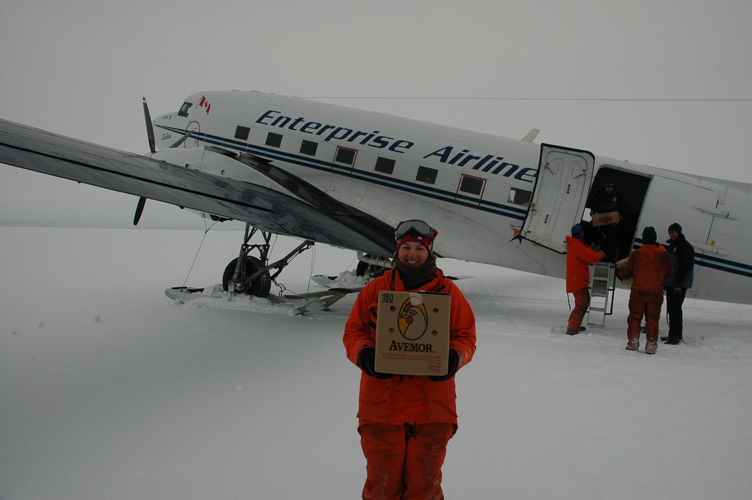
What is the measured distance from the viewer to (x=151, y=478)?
3.12 metres

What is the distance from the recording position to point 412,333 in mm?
2271

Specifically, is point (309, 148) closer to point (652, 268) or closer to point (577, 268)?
point (577, 268)

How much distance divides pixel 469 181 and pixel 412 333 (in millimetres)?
7017

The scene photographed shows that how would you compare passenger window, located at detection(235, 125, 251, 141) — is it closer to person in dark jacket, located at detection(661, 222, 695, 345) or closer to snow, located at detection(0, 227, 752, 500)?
snow, located at detection(0, 227, 752, 500)

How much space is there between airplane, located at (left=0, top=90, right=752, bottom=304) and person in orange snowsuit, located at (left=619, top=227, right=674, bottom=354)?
1.66 m

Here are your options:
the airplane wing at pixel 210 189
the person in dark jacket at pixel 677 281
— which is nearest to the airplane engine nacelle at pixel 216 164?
the airplane wing at pixel 210 189

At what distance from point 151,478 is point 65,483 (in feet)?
1.71

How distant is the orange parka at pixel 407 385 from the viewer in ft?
7.78

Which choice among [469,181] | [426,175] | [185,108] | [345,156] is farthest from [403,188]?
[185,108]

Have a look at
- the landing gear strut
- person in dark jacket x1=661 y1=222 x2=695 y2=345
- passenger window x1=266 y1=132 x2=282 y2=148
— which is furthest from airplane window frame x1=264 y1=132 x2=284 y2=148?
person in dark jacket x1=661 y1=222 x2=695 y2=345

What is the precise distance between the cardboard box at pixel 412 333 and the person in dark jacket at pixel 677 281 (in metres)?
6.07

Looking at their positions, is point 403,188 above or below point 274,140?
below

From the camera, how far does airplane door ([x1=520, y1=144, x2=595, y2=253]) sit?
26.2 ft

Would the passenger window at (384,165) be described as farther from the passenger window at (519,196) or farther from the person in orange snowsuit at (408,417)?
the person in orange snowsuit at (408,417)
